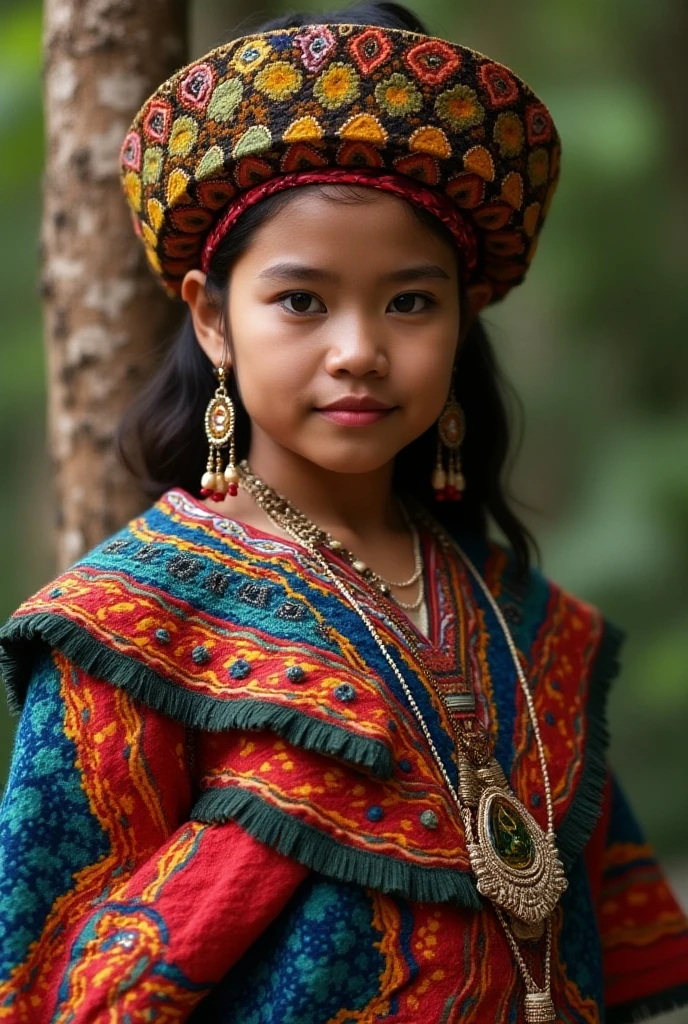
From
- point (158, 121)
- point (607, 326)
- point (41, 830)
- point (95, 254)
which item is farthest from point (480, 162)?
point (607, 326)

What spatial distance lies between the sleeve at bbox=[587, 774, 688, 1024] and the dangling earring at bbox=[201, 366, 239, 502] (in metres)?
0.79

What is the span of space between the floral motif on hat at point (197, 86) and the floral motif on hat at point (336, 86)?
148 millimetres

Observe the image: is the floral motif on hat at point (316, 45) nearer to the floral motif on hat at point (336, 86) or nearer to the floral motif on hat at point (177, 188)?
the floral motif on hat at point (336, 86)

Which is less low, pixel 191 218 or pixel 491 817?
pixel 191 218

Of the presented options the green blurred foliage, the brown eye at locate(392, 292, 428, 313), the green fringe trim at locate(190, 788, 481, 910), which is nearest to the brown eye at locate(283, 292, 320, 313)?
the brown eye at locate(392, 292, 428, 313)

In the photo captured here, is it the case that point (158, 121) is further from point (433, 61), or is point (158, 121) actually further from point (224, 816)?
point (224, 816)

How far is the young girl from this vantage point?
1.48 metres

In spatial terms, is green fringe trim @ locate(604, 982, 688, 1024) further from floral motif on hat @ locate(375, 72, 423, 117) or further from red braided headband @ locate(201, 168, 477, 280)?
floral motif on hat @ locate(375, 72, 423, 117)

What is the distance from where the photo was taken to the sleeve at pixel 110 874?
56.4 inches

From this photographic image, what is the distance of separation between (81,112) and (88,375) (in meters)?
0.42

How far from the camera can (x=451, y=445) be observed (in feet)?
6.22

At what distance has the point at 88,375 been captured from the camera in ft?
7.07

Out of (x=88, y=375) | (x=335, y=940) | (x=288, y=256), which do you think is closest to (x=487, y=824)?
(x=335, y=940)

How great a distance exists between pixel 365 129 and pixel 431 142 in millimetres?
85
